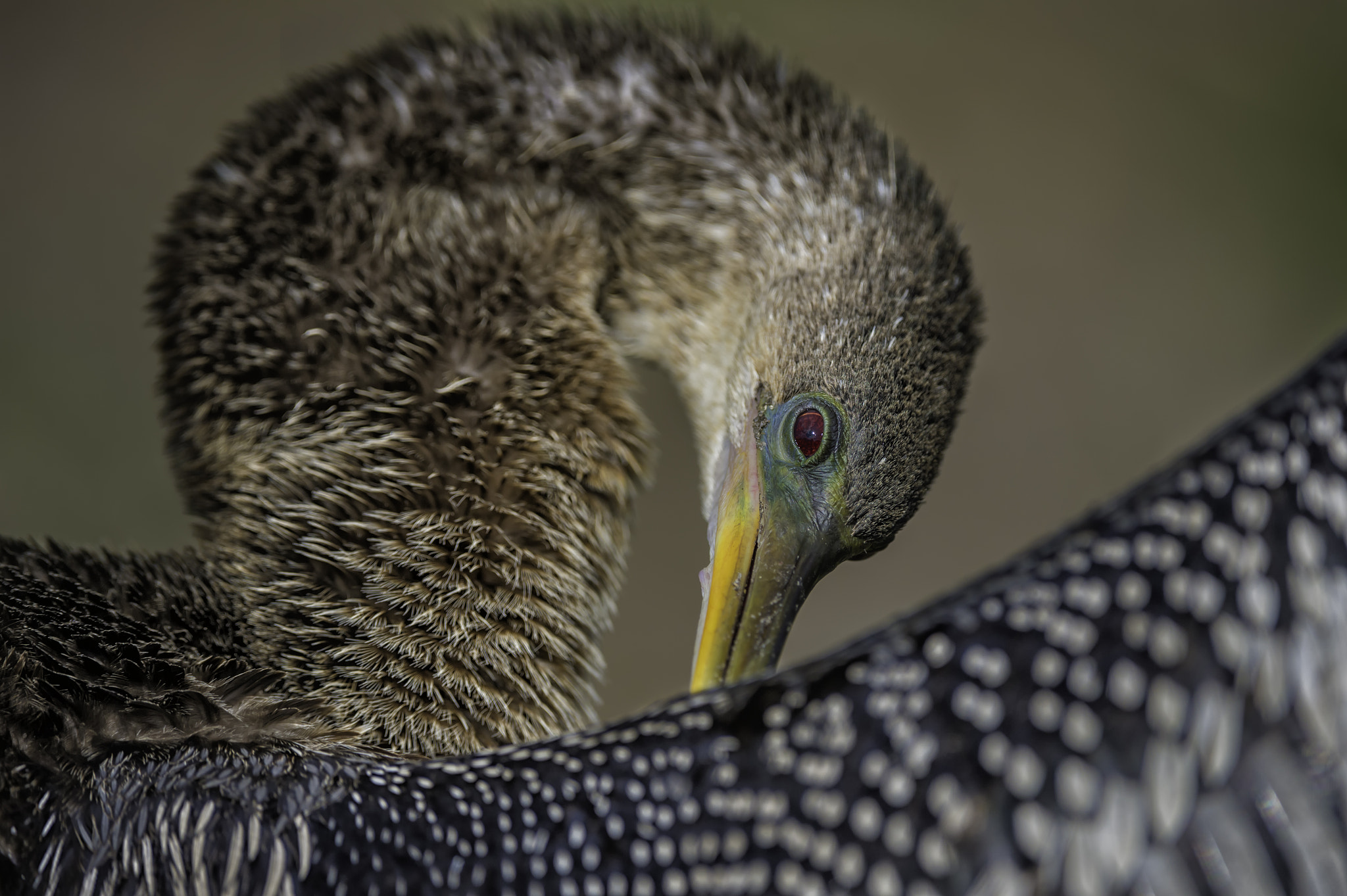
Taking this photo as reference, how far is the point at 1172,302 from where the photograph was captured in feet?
9.64

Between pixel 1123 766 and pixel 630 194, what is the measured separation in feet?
3.18

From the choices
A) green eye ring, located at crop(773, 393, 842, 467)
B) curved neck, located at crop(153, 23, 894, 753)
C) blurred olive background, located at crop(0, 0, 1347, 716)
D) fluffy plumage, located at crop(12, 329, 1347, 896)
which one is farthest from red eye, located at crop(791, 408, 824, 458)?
blurred olive background, located at crop(0, 0, 1347, 716)

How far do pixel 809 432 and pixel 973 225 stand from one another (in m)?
2.07

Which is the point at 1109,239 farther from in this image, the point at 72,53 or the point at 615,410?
the point at 72,53

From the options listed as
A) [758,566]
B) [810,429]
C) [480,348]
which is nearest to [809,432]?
[810,429]

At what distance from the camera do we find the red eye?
111cm

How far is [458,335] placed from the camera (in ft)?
3.94

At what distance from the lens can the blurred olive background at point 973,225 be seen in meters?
2.48

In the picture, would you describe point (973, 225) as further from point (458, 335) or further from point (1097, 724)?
point (1097, 724)

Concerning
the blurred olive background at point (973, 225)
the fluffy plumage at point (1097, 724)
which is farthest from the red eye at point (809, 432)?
the blurred olive background at point (973, 225)

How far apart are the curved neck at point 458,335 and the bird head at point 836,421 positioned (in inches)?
2.8

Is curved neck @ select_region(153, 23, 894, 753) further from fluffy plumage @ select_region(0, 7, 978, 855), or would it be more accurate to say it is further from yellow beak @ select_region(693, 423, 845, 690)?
yellow beak @ select_region(693, 423, 845, 690)

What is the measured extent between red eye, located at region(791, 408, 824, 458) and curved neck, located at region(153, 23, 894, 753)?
0.38ft

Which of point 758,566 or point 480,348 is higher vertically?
point 480,348
